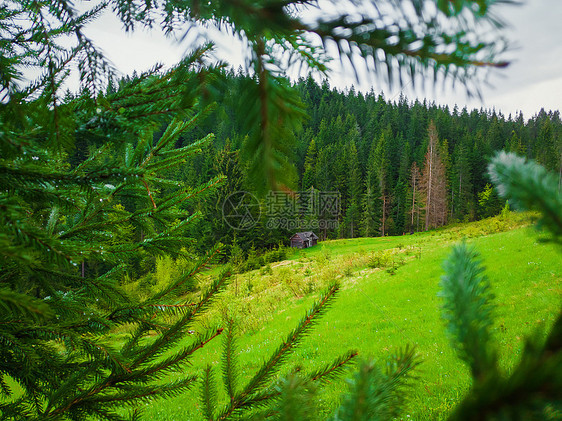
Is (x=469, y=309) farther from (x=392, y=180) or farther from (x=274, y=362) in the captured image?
(x=392, y=180)

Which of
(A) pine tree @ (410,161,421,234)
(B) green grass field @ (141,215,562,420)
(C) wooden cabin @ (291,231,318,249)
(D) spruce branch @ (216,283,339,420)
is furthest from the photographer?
(A) pine tree @ (410,161,421,234)

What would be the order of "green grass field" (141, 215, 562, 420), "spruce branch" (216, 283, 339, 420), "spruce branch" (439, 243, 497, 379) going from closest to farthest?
"spruce branch" (439, 243, 497, 379), "spruce branch" (216, 283, 339, 420), "green grass field" (141, 215, 562, 420)

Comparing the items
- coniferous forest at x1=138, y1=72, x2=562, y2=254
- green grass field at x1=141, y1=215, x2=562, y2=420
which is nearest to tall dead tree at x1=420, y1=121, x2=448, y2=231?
coniferous forest at x1=138, y1=72, x2=562, y2=254

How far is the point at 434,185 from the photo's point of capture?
30062mm

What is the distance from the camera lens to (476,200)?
29453 millimetres

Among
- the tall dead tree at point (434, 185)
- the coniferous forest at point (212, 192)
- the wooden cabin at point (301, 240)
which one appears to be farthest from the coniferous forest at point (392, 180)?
the coniferous forest at point (212, 192)

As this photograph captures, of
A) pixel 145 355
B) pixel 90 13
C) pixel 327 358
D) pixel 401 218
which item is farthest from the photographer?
pixel 401 218

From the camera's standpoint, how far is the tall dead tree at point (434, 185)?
79.8 ft

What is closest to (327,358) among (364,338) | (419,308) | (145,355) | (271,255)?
(364,338)

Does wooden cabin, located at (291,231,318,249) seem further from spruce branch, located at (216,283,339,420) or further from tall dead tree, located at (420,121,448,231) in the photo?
spruce branch, located at (216,283,339,420)

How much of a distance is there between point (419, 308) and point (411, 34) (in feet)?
26.8

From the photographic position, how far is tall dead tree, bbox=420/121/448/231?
24312mm

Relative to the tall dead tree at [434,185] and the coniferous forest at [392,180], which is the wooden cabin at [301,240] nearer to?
the coniferous forest at [392,180]

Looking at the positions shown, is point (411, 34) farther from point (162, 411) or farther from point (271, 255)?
point (271, 255)
